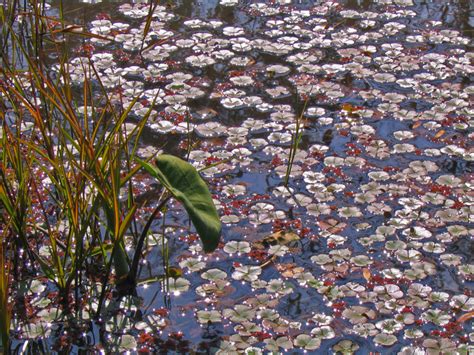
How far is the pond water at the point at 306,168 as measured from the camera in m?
2.96

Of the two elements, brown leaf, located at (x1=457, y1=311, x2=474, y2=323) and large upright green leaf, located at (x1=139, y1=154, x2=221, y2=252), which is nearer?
large upright green leaf, located at (x1=139, y1=154, x2=221, y2=252)

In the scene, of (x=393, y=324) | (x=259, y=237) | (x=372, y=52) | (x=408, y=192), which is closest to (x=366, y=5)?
(x=372, y=52)

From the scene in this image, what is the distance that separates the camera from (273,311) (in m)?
3.00

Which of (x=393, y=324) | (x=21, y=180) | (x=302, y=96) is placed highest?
(x=21, y=180)

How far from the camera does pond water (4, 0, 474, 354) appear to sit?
2.96 m

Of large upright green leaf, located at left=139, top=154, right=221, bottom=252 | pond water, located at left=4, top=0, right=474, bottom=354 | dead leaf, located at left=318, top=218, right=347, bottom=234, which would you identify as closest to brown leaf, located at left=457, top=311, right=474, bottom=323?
pond water, located at left=4, top=0, right=474, bottom=354

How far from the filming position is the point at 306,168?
3797 millimetres

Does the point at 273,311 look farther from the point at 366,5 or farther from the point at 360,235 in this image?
the point at 366,5

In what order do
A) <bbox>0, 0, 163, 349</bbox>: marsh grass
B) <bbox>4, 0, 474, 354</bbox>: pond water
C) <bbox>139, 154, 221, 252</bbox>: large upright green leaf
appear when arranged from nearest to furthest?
<bbox>139, 154, 221, 252</bbox>: large upright green leaf < <bbox>0, 0, 163, 349</bbox>: marsh grass < <bbox>4, 0, 474, 354</bbox>: pond water

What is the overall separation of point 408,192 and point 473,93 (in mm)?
995

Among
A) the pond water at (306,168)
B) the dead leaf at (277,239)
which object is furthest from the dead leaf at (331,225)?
the dead leaf at (277,239)

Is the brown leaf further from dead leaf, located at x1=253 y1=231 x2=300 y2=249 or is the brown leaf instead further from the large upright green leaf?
the large upright green leaf

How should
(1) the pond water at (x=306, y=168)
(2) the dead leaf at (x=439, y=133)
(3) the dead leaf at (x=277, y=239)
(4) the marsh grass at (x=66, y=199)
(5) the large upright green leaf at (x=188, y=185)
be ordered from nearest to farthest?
1. (5) the large upright green leaf at (x=188, y=185)
2. (4) the marsh grass at (x=66, y=199)
3. (1) the pond water at (x=306, y=168)
4. (3) the dead leaf at (x=277, y=239)
5. (2) the dead leaf at (x=439, y=133)

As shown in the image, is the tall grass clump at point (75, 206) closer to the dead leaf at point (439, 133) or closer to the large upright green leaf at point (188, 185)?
the large upright green leaf at point (188, 185)
